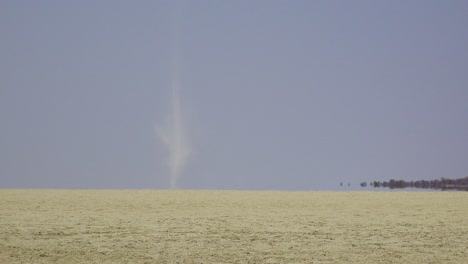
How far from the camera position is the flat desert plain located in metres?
14.5

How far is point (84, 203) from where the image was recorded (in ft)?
92.2

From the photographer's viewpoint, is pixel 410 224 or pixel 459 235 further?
pixel 410 224

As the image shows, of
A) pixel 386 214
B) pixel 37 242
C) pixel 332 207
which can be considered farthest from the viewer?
pixel 332 207

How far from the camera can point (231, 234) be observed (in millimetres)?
17438

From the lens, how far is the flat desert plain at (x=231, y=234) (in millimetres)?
14492

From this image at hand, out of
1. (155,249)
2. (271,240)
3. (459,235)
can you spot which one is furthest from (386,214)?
(155,249)

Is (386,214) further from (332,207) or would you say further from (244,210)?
(244,210)

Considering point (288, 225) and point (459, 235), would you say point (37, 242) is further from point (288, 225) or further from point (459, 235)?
point (459, 235)

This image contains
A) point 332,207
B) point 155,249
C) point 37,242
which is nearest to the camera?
point 155,249

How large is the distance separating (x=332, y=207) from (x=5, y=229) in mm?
14915

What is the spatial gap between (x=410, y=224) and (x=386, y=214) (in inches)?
135

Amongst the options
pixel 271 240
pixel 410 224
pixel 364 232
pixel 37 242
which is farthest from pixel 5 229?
pixel 410 224

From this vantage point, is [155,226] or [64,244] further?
[155,226]

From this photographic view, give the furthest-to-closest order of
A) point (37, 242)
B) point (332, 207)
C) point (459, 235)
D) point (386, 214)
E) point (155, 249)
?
1. point (332, 207)
2. point (386, 214)
3. point (459, 235)
4. point (37, 242)
5. point (155, 249)
